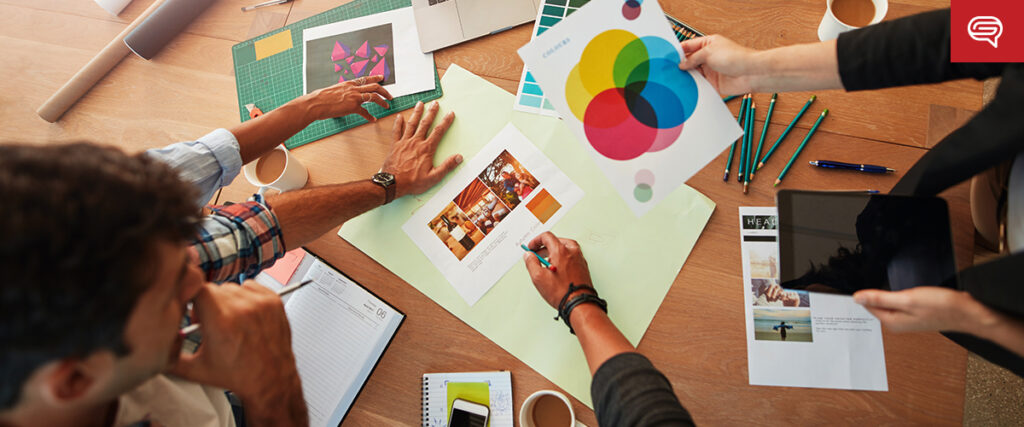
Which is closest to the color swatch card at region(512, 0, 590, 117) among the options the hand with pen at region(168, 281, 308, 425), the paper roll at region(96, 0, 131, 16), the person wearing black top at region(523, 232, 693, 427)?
the person wearing black top at region(523, 232, 693, 427)

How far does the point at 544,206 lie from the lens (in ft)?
3.19

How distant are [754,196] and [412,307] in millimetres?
697

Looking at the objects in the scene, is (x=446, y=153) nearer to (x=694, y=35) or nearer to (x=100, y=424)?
(x=694, y=35)

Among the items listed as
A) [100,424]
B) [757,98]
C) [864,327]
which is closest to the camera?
[100,424]

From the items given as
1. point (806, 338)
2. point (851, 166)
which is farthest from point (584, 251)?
point (851, 166)

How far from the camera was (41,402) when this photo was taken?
55cm

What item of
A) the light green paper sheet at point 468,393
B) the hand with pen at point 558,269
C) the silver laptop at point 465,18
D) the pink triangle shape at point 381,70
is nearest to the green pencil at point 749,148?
the hand with pen at point 558,269

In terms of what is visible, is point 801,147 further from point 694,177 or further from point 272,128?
point 272,128

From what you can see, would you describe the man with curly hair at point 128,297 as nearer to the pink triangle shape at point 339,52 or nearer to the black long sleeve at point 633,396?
the pink triangle shape at point 339,52

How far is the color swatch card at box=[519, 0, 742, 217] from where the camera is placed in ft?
2.69

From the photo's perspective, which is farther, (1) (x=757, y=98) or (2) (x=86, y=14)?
(2) (x=86, y=14)

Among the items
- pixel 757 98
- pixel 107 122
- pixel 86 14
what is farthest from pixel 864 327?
pixel 86 14

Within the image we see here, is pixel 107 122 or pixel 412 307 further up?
pixel 107 122

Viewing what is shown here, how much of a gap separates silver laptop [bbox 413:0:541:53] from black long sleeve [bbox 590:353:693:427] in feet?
2.47
